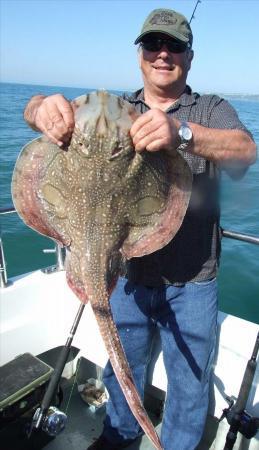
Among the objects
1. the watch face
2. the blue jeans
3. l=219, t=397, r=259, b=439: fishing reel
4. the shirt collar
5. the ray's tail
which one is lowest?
l=219, t=397, r=259, b=439: fishing reel

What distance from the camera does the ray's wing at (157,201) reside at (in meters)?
2.05

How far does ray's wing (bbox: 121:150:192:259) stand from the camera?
2047 millimetres

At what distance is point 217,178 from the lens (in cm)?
292

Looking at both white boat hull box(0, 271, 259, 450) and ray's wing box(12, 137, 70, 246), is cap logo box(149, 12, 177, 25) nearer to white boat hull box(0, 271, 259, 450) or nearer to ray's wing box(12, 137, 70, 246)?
ray's wing box(12, 137, 70, 246)

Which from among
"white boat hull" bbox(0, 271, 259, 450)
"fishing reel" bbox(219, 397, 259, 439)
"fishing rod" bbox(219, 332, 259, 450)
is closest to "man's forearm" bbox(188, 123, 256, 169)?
"fishing rod" bbox(219, 332, 259, 450)

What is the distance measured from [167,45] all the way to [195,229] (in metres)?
1.28

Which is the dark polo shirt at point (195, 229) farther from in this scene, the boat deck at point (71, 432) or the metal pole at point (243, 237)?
the boat deck at point (71, 432)

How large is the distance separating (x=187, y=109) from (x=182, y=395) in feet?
7.15

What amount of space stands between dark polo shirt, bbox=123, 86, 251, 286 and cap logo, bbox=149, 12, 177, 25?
49 centimetres

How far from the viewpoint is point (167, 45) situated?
280 cm

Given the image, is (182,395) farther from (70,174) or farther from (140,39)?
(140,39)

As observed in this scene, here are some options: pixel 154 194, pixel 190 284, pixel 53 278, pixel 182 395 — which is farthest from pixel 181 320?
pixel 53 278

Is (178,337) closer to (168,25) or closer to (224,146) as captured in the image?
(224,146)

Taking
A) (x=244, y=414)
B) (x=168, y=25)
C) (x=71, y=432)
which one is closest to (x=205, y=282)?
(x=244, y=414)
